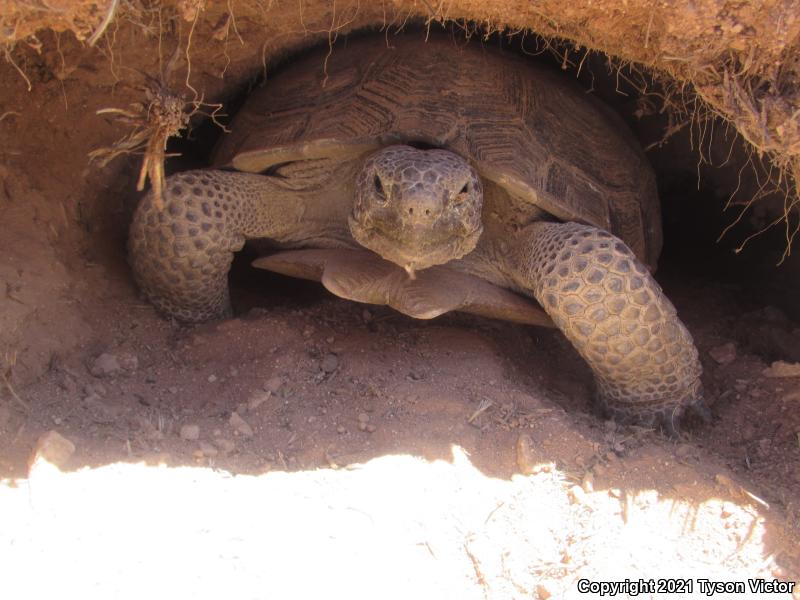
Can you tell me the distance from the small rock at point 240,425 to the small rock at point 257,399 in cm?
12

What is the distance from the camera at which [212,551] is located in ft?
7.18

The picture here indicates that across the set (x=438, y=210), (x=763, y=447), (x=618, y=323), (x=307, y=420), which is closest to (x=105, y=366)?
(x=307, y=420)

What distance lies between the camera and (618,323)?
11.3ft

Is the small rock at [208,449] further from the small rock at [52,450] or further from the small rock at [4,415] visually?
the small rock at [4,415]

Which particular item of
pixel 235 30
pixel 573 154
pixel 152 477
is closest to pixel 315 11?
pixel 235 30

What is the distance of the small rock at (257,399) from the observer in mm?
3133

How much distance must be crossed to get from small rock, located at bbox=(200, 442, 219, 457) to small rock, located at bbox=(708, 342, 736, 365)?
2.99 meters

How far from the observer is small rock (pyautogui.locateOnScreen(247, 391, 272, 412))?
3133 millimetres

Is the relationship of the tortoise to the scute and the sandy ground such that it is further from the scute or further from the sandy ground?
the sandy ground

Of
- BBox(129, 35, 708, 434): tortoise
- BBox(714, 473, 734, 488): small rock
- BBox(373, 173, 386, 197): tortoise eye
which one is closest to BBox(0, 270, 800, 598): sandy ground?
BBox(714, 473, 734, 488): small rock

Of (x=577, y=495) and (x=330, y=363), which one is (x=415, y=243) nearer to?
(x=330, y=363)

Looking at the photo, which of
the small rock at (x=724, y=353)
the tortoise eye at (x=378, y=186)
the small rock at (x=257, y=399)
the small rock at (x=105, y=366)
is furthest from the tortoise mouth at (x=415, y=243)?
the small rock at (x=724, y=353)

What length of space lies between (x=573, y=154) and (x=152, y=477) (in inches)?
115

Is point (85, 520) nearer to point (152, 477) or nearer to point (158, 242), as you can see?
point (152, 477)
